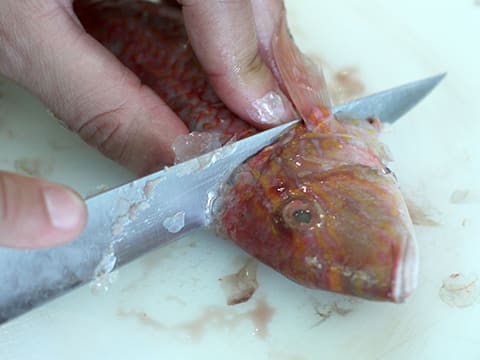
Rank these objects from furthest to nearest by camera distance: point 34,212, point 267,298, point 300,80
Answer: point 300,80
point 267,298
point 34,212

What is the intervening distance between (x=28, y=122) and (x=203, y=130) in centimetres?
66

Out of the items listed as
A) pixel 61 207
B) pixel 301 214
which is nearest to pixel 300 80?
pixel 301 214

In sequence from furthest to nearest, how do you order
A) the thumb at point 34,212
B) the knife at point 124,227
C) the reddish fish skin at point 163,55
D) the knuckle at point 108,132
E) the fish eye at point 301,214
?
the reddish fish skin at point 163,55 → the knuckle at point 108,132 → the fish eye at point 301,214 → the knife at point 124,227 → the thumb at point 34,212

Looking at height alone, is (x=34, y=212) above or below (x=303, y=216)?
above

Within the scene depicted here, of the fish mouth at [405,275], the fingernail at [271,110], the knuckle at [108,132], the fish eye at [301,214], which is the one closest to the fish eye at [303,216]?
the fish eye at [301,214]

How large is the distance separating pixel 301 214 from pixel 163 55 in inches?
30.9

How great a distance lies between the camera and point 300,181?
1714 mm

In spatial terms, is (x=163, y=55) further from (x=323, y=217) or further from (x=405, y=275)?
(x=405, y=275)

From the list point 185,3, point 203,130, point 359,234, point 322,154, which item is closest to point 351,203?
point 359,234

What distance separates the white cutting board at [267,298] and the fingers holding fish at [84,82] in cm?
26

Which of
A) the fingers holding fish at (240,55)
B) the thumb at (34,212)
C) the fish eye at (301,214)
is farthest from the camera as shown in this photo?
the fingers holding fish at (240,55)

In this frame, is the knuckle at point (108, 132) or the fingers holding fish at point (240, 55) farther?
the knuckle at point (108, 132)

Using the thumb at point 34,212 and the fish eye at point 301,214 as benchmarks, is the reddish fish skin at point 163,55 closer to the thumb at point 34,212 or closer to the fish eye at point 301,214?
the fish eye at point 301,214

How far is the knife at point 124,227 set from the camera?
1452 millimetres
